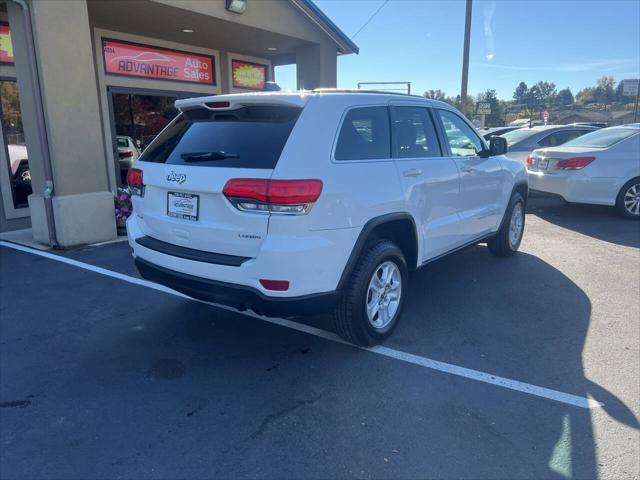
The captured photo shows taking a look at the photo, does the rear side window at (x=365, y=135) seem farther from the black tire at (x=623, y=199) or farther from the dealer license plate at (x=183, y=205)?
the black tire at (x=623, y=199)

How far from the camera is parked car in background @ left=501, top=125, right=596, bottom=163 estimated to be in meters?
10.8

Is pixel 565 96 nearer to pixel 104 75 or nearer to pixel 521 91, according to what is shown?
pixel 521 91

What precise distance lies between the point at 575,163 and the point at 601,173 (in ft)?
1.51

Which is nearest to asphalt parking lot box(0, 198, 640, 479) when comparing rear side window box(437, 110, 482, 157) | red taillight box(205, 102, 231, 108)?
rear side window box(437, 110, 482, 157)

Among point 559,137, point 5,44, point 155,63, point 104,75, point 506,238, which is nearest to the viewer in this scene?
point 506,238

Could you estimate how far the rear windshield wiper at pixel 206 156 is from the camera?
328 cm

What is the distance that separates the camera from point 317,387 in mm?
3334

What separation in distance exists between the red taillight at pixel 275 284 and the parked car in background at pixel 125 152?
8.22 meters

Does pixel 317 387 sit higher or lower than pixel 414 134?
lower

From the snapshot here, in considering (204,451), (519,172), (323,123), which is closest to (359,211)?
(323,123)

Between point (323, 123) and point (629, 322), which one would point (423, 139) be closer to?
point (323, 123)

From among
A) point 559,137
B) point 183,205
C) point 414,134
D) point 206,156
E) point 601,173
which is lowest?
point 601,173

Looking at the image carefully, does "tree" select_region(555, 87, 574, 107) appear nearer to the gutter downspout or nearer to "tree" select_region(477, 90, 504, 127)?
"tree" select_region(477, 90, 504, 127)

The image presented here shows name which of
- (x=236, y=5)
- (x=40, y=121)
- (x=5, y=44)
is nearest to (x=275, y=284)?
(x=40, y=121)
